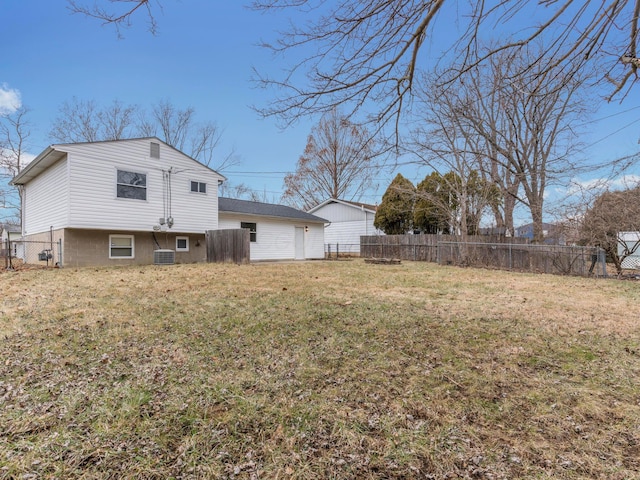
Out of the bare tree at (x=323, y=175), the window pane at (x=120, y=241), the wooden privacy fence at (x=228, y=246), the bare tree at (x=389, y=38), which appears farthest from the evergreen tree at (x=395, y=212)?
the bare tree at (x=389, y=38)

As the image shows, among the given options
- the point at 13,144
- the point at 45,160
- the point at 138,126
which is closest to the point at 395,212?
the point at 45,160

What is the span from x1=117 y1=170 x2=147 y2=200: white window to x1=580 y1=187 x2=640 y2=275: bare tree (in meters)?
15.5

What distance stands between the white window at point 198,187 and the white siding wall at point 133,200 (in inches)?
5.3

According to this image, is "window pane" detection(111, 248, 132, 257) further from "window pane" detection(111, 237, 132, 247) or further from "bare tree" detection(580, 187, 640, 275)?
"bare tree" detection(580, 187, 640, 275)

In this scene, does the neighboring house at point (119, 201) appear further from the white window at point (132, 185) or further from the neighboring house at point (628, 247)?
the neighboring house at point (628, 247)

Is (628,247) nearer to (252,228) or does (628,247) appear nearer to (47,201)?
(252,228)

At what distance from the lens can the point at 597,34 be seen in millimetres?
3449

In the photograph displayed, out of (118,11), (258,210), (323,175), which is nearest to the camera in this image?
(118,11)

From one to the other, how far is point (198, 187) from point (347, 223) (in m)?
12.8

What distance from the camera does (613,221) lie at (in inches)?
392

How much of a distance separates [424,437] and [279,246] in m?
15.1

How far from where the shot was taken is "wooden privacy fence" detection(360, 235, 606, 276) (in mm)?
10648

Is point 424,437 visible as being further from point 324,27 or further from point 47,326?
point 47,326

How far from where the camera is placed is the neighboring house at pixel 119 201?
10766mm
